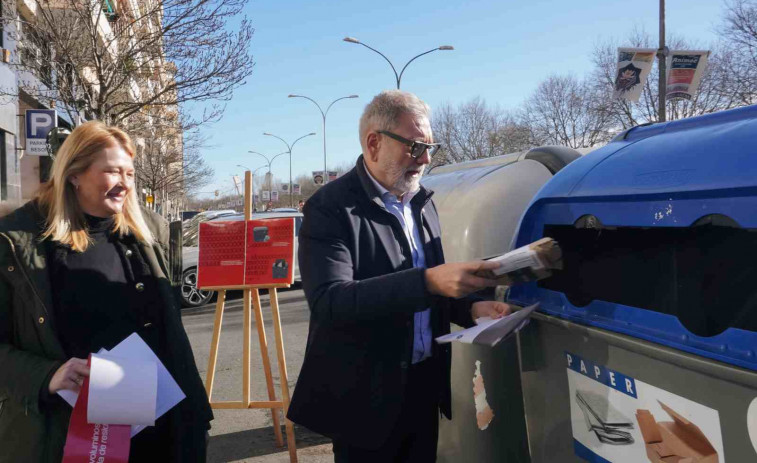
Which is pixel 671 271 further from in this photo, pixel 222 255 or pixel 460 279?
pixel 222 255

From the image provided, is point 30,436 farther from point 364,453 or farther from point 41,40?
point 41,40

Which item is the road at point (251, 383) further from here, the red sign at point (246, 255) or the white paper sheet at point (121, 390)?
the white paper sheet at point (121, 390)

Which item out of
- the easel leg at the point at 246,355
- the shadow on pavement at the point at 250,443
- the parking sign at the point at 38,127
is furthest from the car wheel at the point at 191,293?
the easel leg at the point at 246,355

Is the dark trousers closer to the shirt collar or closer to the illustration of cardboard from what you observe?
the shirt collar

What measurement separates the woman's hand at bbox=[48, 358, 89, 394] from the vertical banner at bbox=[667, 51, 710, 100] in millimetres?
16652

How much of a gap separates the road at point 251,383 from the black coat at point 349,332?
7.62 feet

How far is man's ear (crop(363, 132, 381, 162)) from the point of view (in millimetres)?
1984

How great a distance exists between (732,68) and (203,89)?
1948cm

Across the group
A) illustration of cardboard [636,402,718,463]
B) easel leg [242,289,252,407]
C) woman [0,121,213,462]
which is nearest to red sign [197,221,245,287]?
easel leg [242,289,252,407]

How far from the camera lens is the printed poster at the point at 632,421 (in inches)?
53.7

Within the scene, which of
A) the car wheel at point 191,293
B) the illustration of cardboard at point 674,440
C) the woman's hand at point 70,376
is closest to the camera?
the illustration of cardboard at point 674,440

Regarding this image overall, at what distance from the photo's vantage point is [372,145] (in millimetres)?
2000

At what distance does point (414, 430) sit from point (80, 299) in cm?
117

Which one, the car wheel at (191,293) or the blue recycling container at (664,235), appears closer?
the blue recycling container at (664,235)
